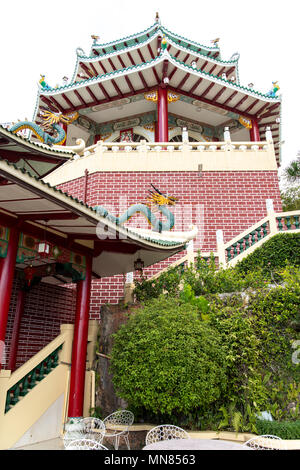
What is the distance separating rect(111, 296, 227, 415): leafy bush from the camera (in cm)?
460

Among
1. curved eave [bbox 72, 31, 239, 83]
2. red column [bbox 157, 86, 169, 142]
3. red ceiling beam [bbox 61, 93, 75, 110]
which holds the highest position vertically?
curved eave [bbox 72, 31, 239, 83]

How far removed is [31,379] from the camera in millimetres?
5559

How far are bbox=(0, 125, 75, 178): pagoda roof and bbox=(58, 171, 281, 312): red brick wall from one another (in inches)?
115

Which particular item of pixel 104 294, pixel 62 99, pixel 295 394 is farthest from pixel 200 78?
pixel 295 394

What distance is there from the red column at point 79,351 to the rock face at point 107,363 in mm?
500

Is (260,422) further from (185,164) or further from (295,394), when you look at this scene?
(185,164)

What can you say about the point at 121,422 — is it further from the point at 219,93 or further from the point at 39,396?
the point at 219,93

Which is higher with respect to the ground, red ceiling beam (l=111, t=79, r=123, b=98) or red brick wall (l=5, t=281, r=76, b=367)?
red ceiling beam (l=111, t=79, r=123, b=98)

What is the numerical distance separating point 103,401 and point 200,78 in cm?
1197

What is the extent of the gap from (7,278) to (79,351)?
6.89ft

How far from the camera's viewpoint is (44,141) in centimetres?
905

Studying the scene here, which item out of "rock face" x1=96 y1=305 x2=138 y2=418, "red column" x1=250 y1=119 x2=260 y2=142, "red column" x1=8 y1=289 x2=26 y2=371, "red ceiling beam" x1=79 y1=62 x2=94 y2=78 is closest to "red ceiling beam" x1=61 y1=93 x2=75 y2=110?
"red ceiling beam" x1=79 y1=62 x2=94 y2=78

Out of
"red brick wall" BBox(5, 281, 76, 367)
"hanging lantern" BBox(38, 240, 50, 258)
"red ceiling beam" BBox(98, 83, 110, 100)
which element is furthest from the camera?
"red ceiling beam" BBox(98, 83, 110, 100)

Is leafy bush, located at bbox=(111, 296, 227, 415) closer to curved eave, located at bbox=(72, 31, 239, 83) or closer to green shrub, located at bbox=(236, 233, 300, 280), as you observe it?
green shrub, located at bbox=(236, 233, 300, 280)
